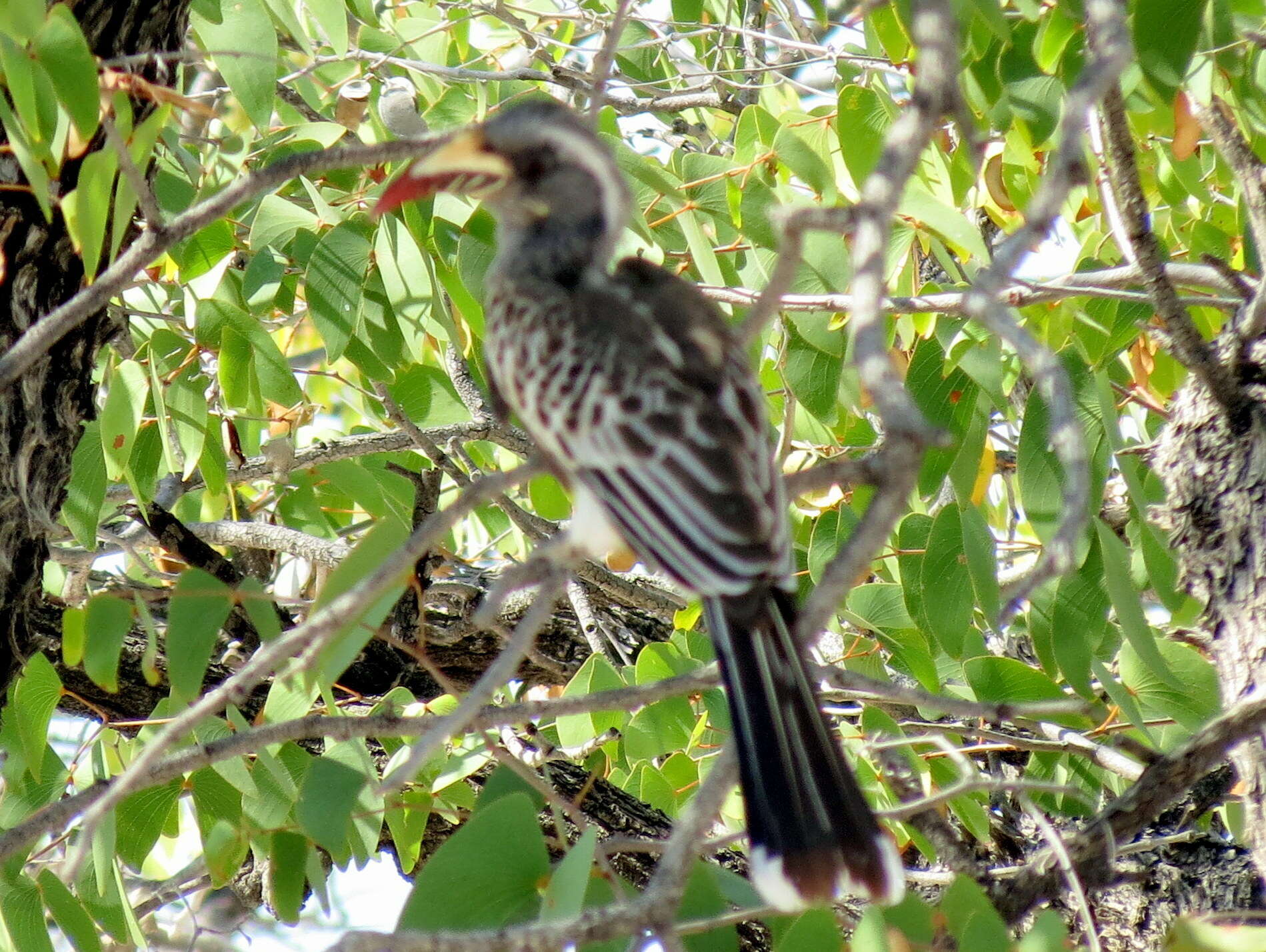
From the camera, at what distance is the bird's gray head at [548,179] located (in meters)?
2.29

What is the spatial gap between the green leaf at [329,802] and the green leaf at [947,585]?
1.08 metres

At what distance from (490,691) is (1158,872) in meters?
2.13

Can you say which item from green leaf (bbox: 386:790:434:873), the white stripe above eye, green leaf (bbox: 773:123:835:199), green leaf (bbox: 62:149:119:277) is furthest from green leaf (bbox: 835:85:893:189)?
green leaf (bbox: 386:790:434:873)

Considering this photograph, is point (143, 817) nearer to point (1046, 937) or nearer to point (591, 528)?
point (591, 528)

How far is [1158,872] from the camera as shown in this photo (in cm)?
305

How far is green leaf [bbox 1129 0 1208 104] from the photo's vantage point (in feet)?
6.56

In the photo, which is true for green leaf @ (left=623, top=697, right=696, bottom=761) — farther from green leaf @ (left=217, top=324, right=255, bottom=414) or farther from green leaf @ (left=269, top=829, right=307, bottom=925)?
green leaf @ (left=217, top=324, right=255, bottom=414)

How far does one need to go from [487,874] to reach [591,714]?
1004 millimetres

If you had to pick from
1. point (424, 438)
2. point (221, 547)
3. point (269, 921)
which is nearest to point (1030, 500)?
point (424, 438)

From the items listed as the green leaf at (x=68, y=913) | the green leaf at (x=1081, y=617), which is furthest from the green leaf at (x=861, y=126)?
the green leaf at (x=68, y=913)

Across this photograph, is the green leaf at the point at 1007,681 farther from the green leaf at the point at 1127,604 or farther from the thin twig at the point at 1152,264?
the thin twig at the point at 1152,264

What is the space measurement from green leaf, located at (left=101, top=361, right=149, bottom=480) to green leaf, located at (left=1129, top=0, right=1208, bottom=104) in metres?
1.79

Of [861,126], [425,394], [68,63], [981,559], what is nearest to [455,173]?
[68,63]

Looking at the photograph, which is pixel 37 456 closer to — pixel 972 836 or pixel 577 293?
pixel 577 293
